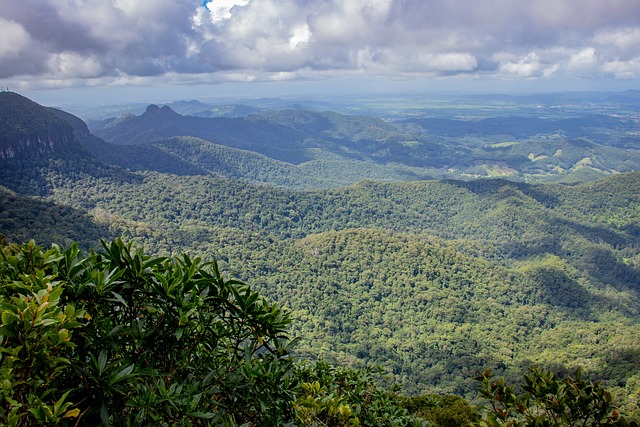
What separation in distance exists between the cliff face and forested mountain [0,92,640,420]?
9.63 ft

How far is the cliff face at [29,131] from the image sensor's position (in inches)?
3462

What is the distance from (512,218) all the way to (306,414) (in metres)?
100

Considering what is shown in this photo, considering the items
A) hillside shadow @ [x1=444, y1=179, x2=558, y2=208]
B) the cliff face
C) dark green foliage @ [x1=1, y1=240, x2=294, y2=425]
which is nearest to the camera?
dark green foliage @ [x1=1, y1=240, x2=294, y2=425]

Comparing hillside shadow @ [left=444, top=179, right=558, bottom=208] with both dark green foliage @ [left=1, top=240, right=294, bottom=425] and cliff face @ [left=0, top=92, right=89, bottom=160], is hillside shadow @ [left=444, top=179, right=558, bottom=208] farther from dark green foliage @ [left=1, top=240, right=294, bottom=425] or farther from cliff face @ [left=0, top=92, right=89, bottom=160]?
dark green foliage @ [left=1, top=240, right=294, bottom=425]

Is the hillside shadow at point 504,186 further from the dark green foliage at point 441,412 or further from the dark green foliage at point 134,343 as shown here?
the dark green foliage at point 134,343

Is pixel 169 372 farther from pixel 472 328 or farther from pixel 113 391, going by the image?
pixel 472 328

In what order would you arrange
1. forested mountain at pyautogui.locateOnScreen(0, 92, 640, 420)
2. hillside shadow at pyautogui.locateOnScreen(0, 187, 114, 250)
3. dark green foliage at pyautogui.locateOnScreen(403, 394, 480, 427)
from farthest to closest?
1. forested mountain at pyautogui.locateOnScreen(0, 92, 640, 420)
2. hillside shadow at pyautogui.locateOnScreen(0, 187, 114, 250)
3. dark green foliage at pyautogui.locateOnScreen(403, 394, 480, 427)

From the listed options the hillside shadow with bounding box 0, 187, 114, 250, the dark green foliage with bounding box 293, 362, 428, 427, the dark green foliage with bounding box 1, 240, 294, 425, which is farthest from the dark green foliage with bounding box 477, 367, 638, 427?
the hillside shadow with bounding box 0, 187, 114, 250

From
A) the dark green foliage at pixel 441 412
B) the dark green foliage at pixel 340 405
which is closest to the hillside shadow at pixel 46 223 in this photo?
the dark green foliage at pixel 441 412

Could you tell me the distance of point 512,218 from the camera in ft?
308

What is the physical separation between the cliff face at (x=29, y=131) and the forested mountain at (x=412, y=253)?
9.63 feet

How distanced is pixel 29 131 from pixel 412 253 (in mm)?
86301

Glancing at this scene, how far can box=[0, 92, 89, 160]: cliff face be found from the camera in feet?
289

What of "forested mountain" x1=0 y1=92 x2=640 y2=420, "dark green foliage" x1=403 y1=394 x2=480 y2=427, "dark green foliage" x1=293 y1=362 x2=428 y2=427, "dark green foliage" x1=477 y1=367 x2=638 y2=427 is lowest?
"forested mountain" x1=0 y1=92 x2=640 y2=420
